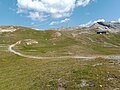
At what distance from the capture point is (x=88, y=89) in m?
29.6

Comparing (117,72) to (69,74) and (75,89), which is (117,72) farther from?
(75,89)

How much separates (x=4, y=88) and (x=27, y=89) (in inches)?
186

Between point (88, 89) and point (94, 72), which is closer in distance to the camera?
point (88, 89)

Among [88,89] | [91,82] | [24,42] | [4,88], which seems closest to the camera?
[88,89]

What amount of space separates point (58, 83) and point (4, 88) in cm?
823

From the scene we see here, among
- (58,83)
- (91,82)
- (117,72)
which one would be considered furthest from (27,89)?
(117,72)

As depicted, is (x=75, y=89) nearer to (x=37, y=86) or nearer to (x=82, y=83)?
(x=82, y=83)

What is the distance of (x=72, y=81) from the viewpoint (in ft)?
107

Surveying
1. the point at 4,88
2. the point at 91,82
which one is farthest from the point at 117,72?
the point at 4,88

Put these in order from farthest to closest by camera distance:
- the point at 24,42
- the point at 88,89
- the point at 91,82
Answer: the point at 24,42, the point at 91,82, the point at 88,89

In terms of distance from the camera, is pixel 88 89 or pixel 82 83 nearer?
pixel 88 89

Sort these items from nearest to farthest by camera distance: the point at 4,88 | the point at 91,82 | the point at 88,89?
the point at 88,89 < the point at 91,82 < the point at 4,88

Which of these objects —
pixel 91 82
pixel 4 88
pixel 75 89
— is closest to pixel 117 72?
pixel 91 82

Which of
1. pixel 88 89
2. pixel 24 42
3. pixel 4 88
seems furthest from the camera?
pixel 24 42
